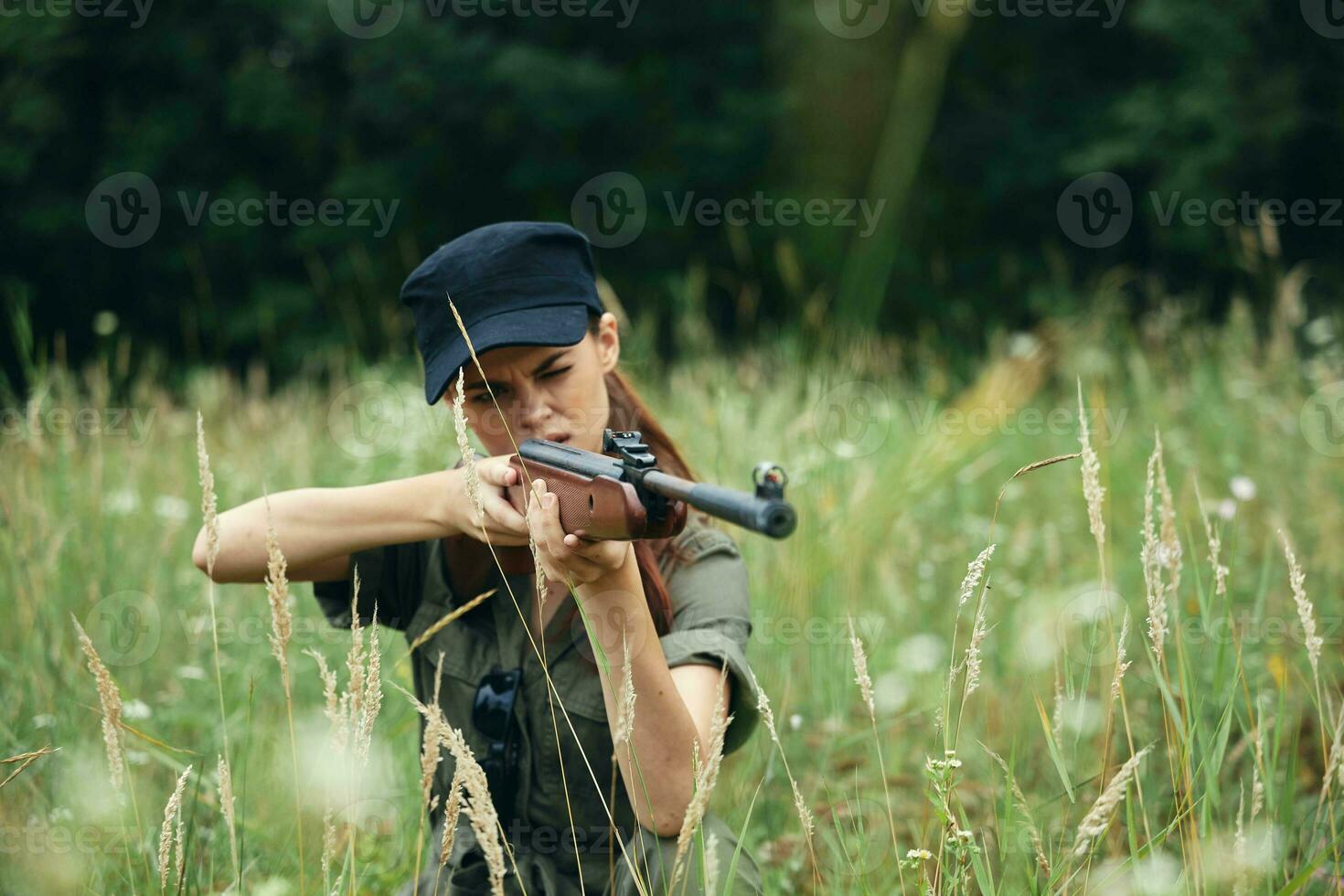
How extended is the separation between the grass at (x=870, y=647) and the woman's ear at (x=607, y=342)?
2.29 ft

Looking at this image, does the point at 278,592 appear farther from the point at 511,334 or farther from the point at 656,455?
the point at 656,455

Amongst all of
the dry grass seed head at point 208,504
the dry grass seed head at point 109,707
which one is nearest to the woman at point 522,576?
the dry grass seed head at point 208,504

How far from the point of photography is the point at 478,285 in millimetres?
1774

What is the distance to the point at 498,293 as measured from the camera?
1.77 metres

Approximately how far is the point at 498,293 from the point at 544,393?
0.62 feet

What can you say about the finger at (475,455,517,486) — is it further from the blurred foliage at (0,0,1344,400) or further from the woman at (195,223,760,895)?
the blurred foliage at (0,0,1344,400)

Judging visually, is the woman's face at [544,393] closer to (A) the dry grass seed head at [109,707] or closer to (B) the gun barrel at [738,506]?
(B) the gun barrel at [738,506]

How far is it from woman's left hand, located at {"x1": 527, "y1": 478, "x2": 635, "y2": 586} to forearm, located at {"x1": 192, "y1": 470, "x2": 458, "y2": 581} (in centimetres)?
26

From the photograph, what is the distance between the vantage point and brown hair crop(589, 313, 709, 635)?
174 cm

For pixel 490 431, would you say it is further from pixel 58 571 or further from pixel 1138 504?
pixel 1138 504

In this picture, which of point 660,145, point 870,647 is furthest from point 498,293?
point 660,145

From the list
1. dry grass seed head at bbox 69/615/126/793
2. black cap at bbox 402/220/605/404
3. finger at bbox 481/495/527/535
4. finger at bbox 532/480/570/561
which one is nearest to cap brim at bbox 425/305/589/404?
black cap at bbox 402/220/605/404

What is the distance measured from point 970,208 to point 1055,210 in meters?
0.97

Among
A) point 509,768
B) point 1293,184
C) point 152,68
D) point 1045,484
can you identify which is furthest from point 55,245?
point 1293,184
